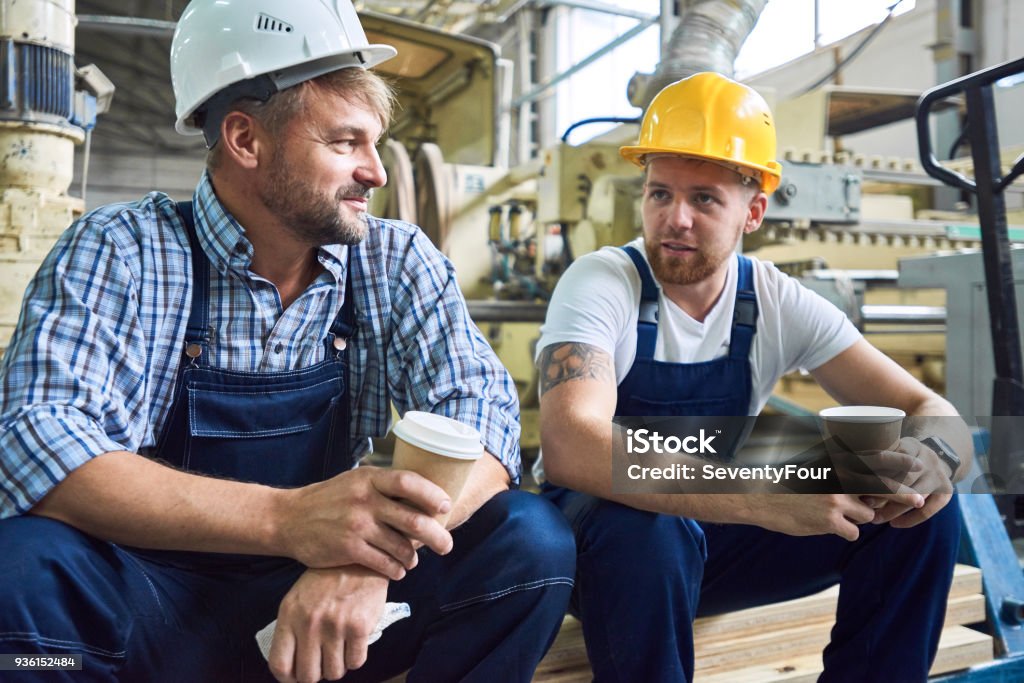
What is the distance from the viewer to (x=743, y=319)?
1791 millimetres

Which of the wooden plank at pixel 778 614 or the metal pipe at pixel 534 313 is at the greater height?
the metal pipe at pixel 534 313

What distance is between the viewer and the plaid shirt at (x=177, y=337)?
3.78 ft

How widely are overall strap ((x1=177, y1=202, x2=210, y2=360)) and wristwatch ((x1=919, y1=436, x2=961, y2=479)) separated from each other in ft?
4.15

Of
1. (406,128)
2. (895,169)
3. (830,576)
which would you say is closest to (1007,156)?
(895,169)

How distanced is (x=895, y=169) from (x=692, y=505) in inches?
104

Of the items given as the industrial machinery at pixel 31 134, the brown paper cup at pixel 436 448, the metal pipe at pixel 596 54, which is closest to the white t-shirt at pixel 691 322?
the brown paper cup at pixel 436 448

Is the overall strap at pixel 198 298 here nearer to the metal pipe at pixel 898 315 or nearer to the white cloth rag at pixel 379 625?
the white cloth rag at pixel 379 625

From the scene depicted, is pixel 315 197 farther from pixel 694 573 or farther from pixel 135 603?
pixel 694 573

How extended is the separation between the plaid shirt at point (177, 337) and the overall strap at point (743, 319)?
0.57 m

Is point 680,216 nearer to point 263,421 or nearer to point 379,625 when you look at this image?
point 263,421

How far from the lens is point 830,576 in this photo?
1.64 metres

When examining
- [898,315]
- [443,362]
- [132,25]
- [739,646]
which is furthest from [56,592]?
[132,25]

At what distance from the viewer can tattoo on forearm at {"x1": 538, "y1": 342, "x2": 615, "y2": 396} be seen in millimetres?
1557

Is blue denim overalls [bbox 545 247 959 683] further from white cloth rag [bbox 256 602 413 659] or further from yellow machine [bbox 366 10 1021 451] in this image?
yellow machine [bbox 366 10 1021 451]
